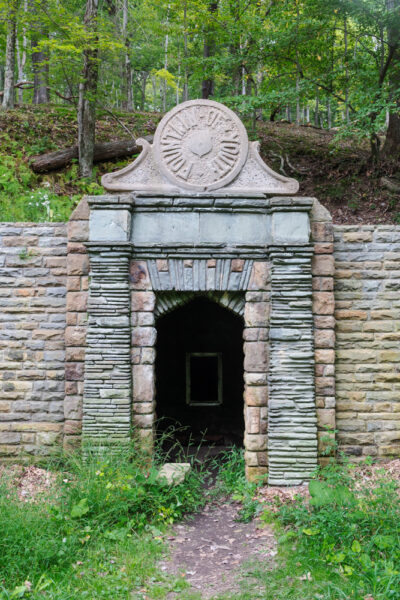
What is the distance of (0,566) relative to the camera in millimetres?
3748

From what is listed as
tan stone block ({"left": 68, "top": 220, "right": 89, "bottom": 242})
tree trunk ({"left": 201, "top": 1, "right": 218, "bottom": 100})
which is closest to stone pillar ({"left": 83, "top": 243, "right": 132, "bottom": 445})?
tan stone block ({"left": 68, "top": 220, "right": 89, "bottom": 242})

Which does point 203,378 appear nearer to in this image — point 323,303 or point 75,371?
point 75,371

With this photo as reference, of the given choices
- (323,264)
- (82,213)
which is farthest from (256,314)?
(82,213)

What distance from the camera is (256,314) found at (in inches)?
213

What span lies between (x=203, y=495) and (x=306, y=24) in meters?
Result: 9.68

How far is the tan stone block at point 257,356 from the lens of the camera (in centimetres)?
540

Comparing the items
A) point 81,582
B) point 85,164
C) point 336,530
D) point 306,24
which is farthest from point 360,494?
point 306,24

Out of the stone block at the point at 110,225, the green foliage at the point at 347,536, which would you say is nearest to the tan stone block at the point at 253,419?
the green foliage at the point at 347,536

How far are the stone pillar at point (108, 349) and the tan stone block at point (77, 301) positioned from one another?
0.81 ft

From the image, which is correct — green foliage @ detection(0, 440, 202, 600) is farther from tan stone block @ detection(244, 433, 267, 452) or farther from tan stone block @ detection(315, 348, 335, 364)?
tan stone block @ detection(315, 348, 335, 364)

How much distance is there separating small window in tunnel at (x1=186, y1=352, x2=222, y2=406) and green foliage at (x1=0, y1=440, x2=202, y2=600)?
278 centimetres

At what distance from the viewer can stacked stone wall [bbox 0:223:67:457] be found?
18.6 feet

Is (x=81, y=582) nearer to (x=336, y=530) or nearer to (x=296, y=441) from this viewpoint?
(x=336, y=530)

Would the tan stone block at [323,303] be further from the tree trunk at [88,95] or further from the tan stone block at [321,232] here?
the tree trunk at [88,95]
